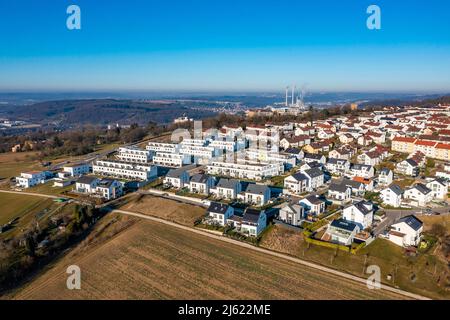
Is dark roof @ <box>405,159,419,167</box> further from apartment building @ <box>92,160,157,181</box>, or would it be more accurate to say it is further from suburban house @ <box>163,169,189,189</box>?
apartment building @ <box>92,160,157,181</box>

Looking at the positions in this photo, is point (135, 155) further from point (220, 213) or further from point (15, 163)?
point (220, 213)

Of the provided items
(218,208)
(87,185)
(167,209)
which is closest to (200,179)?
(167,209)

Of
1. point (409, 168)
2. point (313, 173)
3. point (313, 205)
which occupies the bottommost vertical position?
point (313, 205)

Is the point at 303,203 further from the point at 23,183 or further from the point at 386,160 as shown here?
the point at 23,183

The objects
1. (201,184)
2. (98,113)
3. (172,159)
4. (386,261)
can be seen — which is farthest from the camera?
(98,113)

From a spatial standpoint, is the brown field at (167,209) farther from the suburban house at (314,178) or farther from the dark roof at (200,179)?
the suburban house at (314,178)

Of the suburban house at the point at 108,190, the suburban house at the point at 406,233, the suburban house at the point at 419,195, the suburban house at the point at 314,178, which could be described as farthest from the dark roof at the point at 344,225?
the suburban house at the point at 108,190
